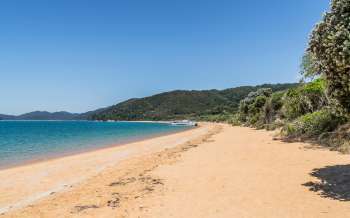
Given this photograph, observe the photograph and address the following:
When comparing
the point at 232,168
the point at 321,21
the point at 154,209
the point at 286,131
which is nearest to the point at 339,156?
the point at 232,168

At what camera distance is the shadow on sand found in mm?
8353

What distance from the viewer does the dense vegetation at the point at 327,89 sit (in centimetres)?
761

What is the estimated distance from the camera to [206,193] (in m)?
9.23

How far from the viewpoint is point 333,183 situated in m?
9.50

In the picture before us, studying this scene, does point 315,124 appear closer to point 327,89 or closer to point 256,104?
point 327,89

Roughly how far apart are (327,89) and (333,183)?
8.89 feet

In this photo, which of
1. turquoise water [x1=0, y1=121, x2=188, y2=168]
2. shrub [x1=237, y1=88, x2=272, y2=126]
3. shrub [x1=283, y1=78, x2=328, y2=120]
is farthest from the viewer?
shrub [x1=237, y1=88, x2=272, y2=126]

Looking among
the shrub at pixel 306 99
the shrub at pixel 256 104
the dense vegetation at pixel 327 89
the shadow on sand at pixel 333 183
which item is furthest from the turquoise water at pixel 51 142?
the shrub at pixel 306 99

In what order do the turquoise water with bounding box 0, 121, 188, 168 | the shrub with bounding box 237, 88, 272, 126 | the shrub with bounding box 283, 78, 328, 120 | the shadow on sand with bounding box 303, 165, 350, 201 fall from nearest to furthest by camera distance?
the shadow on sand with bounding box 303, 165, 350, 201 < the turquoise water with bounding box 0, 121, 188, 168 < the shrub with bounding box 283, 78, 328, 120 < the shrub with bounding box 237, 88, 272, 126

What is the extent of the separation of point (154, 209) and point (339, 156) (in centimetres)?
996

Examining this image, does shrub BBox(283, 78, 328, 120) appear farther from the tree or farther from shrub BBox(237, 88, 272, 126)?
shrub BBox(237, 88, 272, 126)

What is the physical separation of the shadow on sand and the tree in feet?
6.97

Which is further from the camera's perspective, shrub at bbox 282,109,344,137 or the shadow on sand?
shrub at bbox 282,109,344,137

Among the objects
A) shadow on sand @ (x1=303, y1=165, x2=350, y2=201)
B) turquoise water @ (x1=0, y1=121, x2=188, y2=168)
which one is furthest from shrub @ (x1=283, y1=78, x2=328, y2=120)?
turquoise water @ (x1=0, y1=121, x2=188, y2=168)
